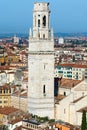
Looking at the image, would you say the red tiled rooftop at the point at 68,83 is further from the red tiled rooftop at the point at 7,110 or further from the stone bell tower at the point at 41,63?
the red tiled rooftop at the point at 7,110

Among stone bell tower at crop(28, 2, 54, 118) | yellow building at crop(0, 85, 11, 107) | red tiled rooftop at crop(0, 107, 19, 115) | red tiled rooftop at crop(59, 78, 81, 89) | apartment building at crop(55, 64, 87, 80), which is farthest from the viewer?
apartment building at crop(55, 64, 87, 80)

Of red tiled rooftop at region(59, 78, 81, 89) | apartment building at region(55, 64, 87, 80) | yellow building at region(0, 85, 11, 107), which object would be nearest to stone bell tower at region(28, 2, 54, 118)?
red tiled rooftop at region(59, 78, 81, 89)

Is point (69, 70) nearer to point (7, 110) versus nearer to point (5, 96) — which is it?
point (5, 96)

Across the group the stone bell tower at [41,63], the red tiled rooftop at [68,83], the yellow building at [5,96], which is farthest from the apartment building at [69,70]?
the stone bell tower at [41,63]

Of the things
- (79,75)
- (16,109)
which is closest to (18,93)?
(16,109)

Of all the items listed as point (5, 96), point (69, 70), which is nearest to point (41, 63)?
point (5, 96)

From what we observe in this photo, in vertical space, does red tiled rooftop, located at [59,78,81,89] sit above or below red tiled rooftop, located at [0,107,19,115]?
above

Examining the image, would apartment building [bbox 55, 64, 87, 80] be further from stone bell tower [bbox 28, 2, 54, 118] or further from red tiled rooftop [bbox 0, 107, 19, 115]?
stone bell tower [bbox 28, 2, 54, 118]

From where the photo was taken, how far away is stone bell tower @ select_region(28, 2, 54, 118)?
4600 centimetres

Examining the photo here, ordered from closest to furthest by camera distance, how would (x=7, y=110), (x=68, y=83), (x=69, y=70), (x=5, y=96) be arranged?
1. (x=7, y=110)
2. (x=68, y=83)
3. (x=5, y=96)
4. (x=69, y=70)

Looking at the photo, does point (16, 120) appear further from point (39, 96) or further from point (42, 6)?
point (42, 6)

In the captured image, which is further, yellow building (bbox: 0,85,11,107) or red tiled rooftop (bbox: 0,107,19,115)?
yellow building (bbox: 0,85,11,107)

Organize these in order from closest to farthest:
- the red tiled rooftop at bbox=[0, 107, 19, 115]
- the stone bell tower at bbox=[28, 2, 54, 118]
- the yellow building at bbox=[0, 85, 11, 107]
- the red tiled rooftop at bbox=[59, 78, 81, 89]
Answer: the stone bell tower at bbox=[28, 2, 54, 118], the red tiled rooftop at bbox=[59, 78, 81, 89], the red tiled rooftop at bbox=[0, 107, 19, 115], the yellow building at bbox=[0, 85, 11, 107]

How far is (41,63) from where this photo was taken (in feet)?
151
